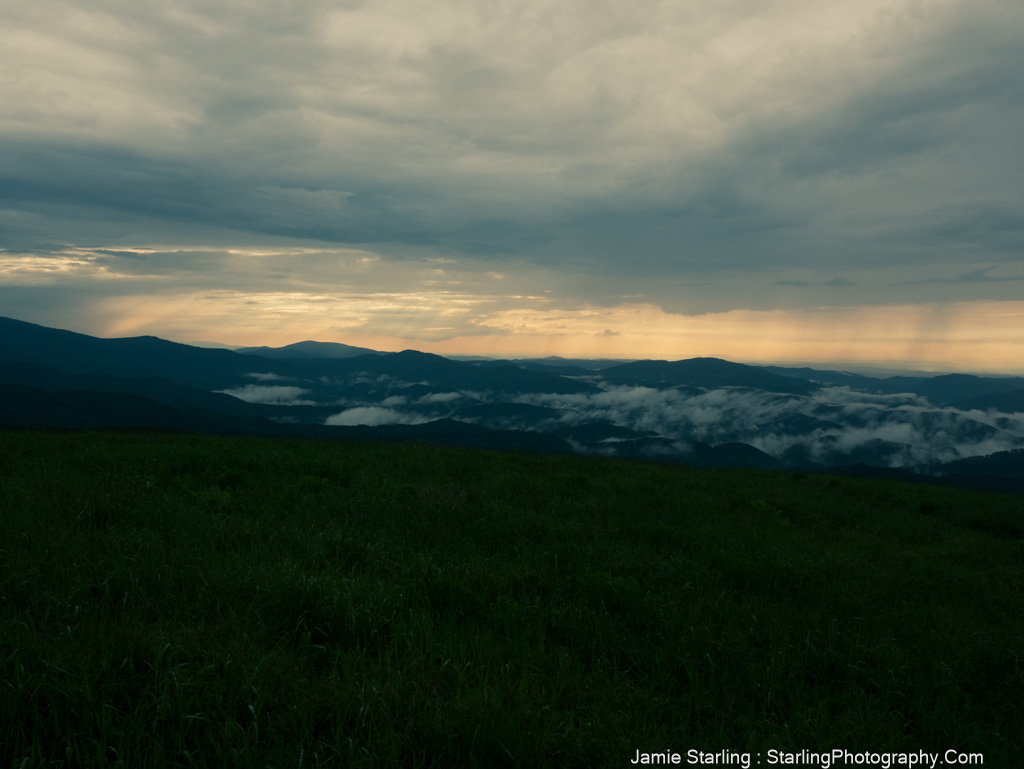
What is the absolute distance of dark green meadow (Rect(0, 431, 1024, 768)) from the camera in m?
3.67

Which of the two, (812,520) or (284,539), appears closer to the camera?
(284,539)

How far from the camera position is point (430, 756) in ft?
11.8

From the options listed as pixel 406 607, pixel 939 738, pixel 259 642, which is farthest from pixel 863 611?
pixel 259 642

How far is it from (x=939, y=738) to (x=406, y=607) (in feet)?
16.3

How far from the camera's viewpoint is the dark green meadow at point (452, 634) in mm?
3668

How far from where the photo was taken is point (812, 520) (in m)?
13.4

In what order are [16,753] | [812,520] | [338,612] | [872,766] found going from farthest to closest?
1. [812,520]
2. [338,612]
3. [872,766]
4. [16,753]

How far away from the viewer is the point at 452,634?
5.13m

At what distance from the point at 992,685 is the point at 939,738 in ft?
5.70

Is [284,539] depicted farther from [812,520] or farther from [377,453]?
[812,520]

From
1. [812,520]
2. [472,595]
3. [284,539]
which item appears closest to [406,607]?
[472,595]

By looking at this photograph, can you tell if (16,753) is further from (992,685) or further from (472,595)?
(992,685)

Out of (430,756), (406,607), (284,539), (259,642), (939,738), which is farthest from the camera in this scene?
(284,539)

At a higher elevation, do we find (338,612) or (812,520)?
(338,612)
